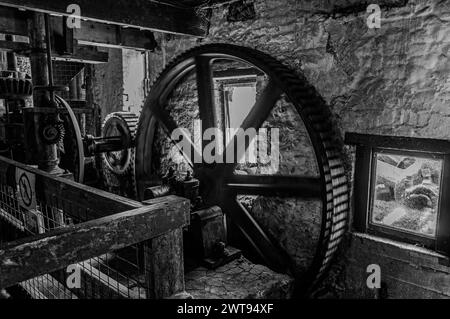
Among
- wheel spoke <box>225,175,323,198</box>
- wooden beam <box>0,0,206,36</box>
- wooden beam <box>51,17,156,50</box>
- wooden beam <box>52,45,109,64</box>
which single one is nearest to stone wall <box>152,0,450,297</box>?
wheel spoke <box>225,175,323,198</box>

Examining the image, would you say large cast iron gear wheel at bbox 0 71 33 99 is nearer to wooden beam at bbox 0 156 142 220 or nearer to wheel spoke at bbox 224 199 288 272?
wooden beam at bbox 0 156 142 220

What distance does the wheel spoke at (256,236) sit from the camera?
3355 millimetres

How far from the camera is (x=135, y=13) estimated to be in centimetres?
365

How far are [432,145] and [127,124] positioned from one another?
11.7 feet

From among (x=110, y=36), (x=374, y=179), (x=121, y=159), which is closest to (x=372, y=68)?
(x=374, y=179)

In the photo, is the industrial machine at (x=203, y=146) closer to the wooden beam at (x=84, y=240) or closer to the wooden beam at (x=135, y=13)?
the wooden beam at (x=135, y=13)

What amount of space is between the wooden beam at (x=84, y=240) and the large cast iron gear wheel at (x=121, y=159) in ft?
9.52

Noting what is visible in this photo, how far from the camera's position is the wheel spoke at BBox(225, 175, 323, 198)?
3201 mm

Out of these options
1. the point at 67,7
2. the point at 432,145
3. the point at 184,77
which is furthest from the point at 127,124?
the point at 432,145

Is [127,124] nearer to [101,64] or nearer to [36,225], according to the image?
[101,64]

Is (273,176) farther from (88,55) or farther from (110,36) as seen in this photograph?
(88,55)

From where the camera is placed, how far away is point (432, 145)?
267 cm

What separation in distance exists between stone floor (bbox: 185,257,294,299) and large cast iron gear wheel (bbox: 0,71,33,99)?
309cm

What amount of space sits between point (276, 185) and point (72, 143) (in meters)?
2.41
